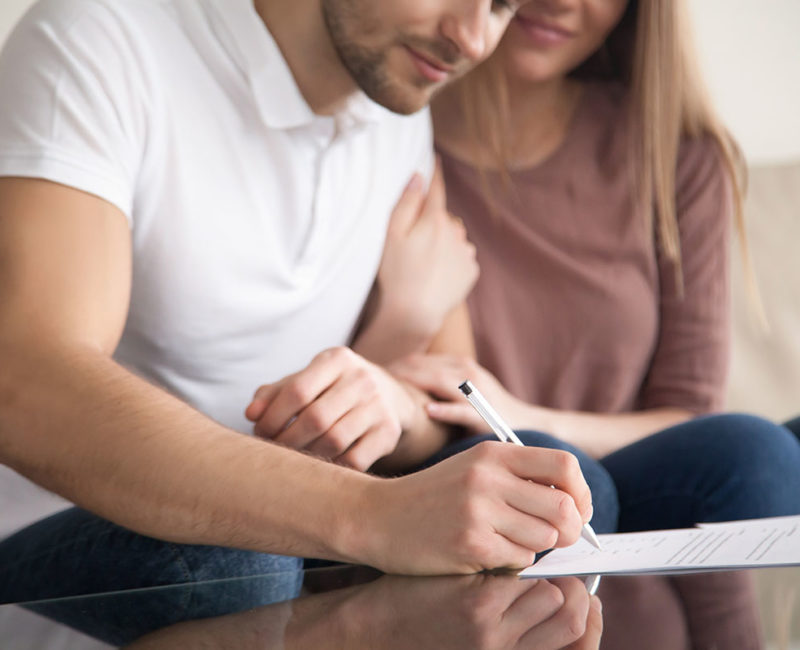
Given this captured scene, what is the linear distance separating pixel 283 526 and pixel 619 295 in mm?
898

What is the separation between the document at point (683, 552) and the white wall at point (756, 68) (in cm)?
146

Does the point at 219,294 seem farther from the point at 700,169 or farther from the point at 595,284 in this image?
the point at 700,169

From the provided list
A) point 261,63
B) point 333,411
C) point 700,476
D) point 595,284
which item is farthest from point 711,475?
point 261,63

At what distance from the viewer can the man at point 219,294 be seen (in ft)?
2.10

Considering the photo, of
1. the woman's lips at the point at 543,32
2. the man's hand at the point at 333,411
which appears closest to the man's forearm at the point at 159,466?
the man's hand at the point at 333,411

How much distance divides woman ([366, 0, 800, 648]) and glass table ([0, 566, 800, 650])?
0.78 metres

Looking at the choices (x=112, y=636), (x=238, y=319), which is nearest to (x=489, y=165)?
(x=238, y=319)

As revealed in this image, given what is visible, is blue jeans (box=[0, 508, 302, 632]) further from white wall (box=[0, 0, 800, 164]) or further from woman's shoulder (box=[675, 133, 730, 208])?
white wall (box=[0, 0, 800, 164])

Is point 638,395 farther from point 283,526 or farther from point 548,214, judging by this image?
point 283,526

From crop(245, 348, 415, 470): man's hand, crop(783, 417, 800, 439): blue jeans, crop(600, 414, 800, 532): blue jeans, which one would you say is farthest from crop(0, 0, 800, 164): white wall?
crop(245, 348, 415, 470): man's hand

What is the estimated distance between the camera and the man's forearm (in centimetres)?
64

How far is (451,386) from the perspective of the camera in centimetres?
106

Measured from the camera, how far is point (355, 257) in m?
1.20

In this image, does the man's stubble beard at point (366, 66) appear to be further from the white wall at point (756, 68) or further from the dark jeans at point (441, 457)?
the white wall at point (756, 68)
